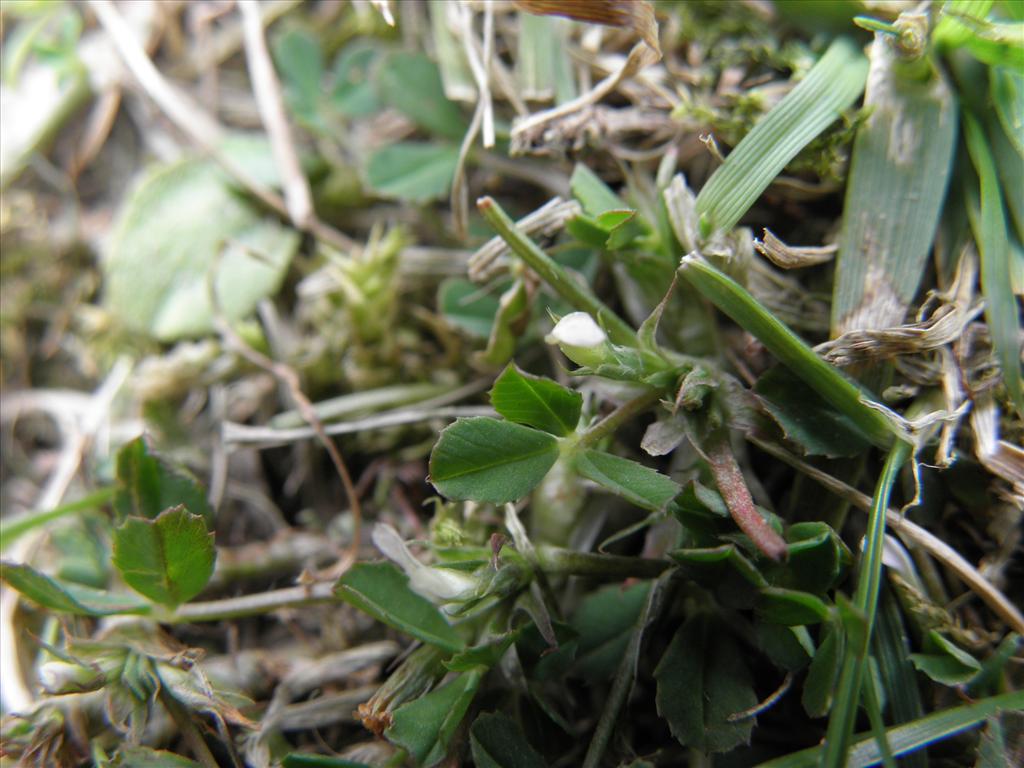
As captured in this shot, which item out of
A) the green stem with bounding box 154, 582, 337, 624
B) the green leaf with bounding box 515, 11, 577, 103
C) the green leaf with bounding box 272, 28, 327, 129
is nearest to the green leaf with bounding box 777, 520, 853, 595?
the green stem with bounding box 154, 582, 337, 624

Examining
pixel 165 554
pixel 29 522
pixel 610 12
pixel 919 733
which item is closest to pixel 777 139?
pixel 610 12

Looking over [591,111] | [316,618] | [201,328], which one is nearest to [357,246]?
[201,328]

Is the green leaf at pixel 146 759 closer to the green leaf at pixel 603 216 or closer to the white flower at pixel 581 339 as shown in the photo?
the white flower at pixel 581 339

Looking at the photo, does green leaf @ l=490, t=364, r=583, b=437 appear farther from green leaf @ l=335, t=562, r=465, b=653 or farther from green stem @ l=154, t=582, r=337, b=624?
green stem @ l=154, t=582, r=337, b=624

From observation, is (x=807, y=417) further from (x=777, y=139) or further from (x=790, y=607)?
(x=777, y=139)

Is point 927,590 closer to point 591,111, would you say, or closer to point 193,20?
point 591,111

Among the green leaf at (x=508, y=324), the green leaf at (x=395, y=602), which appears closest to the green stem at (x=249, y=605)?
the green leaf at (x=395, y=602)
